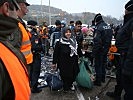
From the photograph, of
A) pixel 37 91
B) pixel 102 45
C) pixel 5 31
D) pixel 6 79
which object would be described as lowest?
pixel 37 91

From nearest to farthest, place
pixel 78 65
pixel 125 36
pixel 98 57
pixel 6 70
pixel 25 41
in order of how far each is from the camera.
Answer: pixel 6 70, pixel 25 41, pixel 125 36, pixel 78 65, pixel 98 57

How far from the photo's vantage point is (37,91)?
7.29 m

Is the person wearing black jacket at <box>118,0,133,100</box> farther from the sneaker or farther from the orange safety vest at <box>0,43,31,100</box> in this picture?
the orange safety vest at <box>0,43,31,100</box>

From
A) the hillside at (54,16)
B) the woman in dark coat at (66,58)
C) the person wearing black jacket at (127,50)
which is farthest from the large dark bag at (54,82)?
the hillside at (54,16)

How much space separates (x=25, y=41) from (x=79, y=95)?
343 centimetres

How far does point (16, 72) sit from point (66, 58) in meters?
5.88

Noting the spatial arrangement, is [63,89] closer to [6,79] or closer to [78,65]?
[78,65]

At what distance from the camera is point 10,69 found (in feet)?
4.19

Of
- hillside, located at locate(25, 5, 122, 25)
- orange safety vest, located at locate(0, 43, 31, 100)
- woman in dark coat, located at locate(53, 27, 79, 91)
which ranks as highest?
hillside, located at locate(25, 5, 122, 25)

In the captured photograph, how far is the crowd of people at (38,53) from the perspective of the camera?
4.28ft

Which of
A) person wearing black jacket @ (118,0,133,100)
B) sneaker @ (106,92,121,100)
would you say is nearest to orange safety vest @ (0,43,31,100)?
person wearing black jacket @ (118,0,133,100)

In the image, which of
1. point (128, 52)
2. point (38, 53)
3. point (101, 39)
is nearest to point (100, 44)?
point (101, 39)

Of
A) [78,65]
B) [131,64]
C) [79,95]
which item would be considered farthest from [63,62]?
[131,64]

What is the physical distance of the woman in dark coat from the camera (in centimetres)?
717
